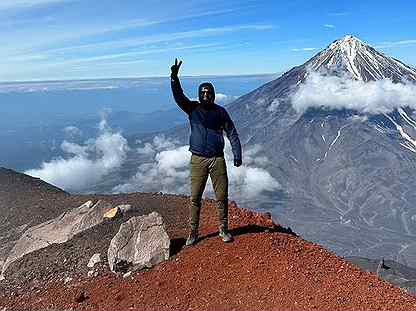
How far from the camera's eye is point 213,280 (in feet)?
33.1

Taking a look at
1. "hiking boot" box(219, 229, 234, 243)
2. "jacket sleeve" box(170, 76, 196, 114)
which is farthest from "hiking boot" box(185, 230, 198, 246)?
"jacket sleeve" box(170, 76, 196, 114)

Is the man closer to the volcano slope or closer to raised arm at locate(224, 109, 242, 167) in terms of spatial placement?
raised arm at locate(224, 109, 242, 167)

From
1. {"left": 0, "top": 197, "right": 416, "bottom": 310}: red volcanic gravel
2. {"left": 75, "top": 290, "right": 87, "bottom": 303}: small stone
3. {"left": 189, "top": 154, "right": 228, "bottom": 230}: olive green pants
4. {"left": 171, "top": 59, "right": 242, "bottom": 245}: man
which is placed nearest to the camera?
{"left": 0, "top": 197, "right": 416, "bottom": 310}: red volcanic gravel

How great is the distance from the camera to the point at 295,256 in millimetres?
10984

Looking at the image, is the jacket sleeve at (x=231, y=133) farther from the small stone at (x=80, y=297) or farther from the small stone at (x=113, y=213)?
the small stone at (x=113, y=213)

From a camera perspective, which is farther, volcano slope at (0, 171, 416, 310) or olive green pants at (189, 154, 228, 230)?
olive green pants at (189, 154, 228, 230)

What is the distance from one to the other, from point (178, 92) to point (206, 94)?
1.76ft

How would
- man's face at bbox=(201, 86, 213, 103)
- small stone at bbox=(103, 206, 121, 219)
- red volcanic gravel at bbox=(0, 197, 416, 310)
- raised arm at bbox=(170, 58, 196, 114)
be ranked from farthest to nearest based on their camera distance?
1. small stone at bbox=(103, 206, 121, 219)
2. man's face at bbox=(201, 86, 213, 103)
3. raised arm at bbox=(170, 58, 196, 114)
4. red volcanic gravel at bbox=(0, 197, 416, 310)

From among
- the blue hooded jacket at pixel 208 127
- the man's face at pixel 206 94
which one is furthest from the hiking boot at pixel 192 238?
the man's face at pixel 206 94

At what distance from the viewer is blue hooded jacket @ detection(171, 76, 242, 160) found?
1079 centimetres

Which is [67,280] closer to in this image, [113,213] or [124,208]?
[113,213]

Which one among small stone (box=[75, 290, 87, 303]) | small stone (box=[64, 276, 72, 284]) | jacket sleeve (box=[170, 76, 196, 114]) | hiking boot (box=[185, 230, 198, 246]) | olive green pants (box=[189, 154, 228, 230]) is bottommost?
small stone (box=[64, 276, 72, 284])

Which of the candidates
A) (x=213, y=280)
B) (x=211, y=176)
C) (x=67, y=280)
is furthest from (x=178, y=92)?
(x=67, y=280)

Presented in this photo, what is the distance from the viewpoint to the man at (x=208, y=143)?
1077 cm
